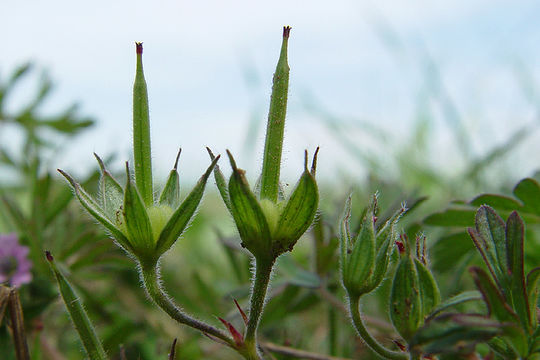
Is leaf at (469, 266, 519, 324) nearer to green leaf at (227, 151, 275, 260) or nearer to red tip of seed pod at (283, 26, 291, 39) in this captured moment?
green leaf at (227, 151, 275, 260)

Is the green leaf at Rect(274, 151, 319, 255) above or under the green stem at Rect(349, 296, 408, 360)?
above

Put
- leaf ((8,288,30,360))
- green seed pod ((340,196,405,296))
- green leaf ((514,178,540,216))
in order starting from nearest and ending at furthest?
green seed pod ((340,196,405,296))
leaf ((8,288,30,360))
green leaf ((514,178,540,216))

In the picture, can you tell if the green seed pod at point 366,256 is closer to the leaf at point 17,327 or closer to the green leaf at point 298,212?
the green leaf at point 298,212

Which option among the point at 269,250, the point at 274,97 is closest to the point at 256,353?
the point at 269,250

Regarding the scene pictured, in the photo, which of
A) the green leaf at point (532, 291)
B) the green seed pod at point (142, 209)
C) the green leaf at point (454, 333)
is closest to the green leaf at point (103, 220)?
the green seed pod at point (142, 209)

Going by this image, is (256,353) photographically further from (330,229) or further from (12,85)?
(12,85)

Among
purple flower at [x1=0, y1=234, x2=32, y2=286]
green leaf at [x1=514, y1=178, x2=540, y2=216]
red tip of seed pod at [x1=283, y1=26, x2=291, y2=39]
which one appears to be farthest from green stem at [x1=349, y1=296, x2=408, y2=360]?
purple flower at [x1=0, y1=234, x2=32, y2=286]

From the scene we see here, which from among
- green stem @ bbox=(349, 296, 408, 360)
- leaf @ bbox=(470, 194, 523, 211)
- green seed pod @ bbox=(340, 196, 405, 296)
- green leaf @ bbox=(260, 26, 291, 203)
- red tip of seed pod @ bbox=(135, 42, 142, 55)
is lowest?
green stem @ bbox=(349, 296, 408, 360)
